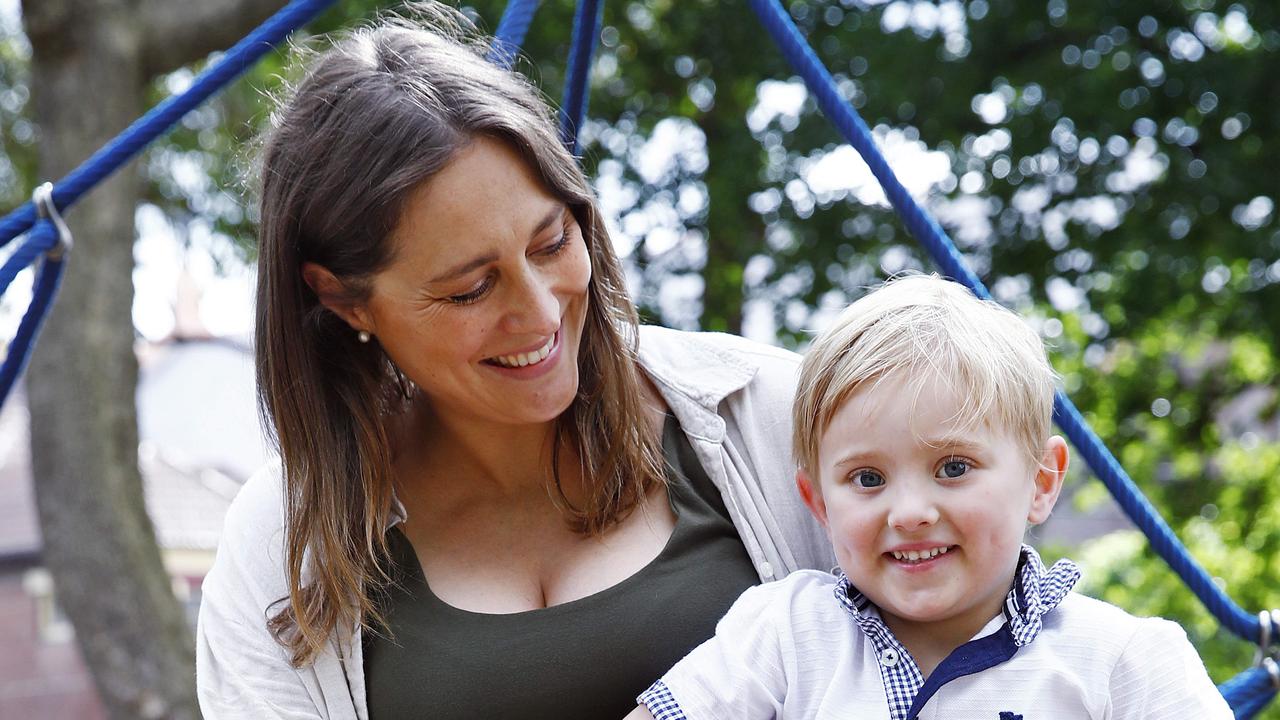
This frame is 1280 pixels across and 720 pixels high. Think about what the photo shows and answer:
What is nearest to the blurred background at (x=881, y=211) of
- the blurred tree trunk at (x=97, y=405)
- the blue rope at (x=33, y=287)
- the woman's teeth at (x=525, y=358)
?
the blurred tree trunk at (x=97, y=405)

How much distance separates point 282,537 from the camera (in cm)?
168

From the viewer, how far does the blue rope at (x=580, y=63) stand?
210 cm

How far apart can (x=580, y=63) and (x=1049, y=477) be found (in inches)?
42.6

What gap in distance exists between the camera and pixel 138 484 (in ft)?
17.9

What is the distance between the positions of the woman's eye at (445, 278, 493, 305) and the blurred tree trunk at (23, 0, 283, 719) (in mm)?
4142

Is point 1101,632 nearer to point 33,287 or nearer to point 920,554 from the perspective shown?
point 920,554

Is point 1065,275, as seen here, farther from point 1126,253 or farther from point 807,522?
point 807,522

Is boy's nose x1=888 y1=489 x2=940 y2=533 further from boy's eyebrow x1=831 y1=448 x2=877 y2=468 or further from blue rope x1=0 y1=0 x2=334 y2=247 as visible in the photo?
blue rope x1=0 y1=0 x2=334 y2=247

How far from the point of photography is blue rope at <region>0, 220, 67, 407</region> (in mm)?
1925

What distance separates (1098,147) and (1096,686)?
4.05 meters

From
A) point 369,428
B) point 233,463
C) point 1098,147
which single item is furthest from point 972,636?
point 233,463

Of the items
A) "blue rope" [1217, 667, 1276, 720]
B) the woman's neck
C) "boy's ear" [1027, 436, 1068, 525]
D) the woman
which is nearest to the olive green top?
the woman

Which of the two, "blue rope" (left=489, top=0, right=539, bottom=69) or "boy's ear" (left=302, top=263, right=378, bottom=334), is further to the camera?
"blue rope" (left=489, top=0, right=539, bottom=69)

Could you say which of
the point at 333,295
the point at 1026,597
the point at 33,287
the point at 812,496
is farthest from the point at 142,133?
the point at 1026,597
